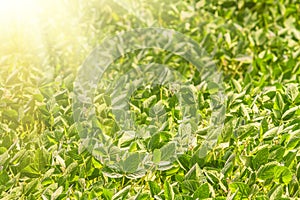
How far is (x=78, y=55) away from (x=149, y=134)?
1718 mm

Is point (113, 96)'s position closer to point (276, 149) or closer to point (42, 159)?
point (42, 159)

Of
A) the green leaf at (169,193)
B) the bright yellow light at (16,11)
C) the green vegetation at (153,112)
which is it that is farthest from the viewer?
the bright yellow light at (16,11)

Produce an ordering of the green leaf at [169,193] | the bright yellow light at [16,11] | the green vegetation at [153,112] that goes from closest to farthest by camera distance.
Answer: the green leaf at [169,193] < the green vegetation at [153,112] < the bright yellow light at [16,11]

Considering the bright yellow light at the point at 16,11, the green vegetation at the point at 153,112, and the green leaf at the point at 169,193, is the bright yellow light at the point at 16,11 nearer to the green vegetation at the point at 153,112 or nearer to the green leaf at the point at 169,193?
the green vegetation at the point at 153,112

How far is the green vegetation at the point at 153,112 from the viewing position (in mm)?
2502

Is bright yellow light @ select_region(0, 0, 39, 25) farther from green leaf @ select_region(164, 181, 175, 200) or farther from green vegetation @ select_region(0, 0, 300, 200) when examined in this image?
green leaf @ select_region(164, 181, 175, 200)

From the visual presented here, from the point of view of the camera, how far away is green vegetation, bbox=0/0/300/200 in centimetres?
250

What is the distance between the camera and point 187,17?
199 inches

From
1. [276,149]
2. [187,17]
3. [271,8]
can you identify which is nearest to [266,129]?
[276,149]

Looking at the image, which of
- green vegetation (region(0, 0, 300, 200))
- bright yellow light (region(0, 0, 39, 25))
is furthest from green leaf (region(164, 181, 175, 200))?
bright yellow light (region(0, 0, 39, 25))

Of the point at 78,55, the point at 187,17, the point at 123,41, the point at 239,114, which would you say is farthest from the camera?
the point at 187,17

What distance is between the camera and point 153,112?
2.99 metres

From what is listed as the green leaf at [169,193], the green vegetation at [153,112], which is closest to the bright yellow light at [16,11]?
the green vegetation at [153,112]

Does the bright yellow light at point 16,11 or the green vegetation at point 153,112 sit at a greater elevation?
the bright yellow light at point 16,11
